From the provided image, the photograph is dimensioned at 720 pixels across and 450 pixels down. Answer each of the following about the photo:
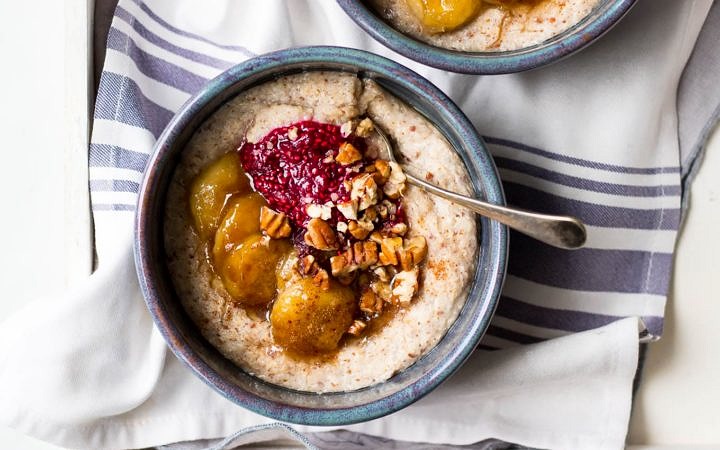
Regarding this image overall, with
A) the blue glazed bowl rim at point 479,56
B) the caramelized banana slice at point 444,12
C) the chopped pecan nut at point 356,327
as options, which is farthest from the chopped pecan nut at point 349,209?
the caramelized banana slice at point 444,12

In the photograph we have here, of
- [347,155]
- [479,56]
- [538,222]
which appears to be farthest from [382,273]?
[479,56]

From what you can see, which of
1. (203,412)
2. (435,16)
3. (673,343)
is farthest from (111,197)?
(673,343)

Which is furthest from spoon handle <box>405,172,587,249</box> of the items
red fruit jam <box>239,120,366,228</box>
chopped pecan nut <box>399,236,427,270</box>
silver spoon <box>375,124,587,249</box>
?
red fruit jam <box>239,120,366,228</box>

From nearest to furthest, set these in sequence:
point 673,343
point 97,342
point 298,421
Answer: point 298,421, point 97,342, point 673,343

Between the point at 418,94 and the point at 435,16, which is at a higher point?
the point at 435,16

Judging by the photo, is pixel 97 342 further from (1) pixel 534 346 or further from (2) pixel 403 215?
(1) pixel 534 346

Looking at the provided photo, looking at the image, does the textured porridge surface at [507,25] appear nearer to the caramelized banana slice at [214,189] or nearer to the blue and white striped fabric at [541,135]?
the blue and white striped fabric at [541,135]

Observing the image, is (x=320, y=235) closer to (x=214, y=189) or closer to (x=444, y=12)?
(x=214, y=189)
